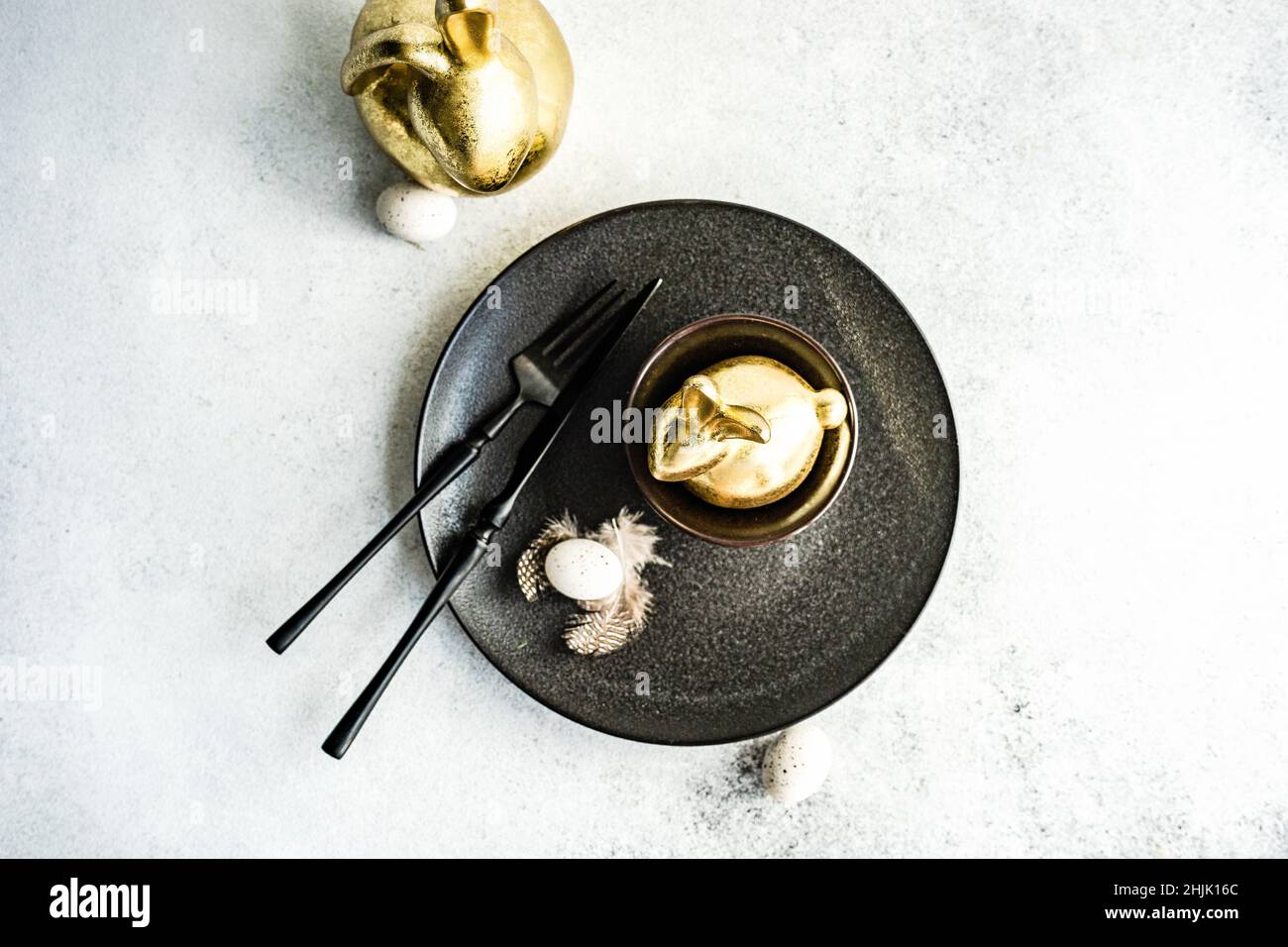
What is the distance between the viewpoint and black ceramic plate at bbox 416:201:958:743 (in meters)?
0.72

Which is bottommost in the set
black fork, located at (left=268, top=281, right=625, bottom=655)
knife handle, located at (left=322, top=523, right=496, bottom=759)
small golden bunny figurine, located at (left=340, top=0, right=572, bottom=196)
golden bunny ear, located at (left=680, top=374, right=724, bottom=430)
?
knife handle, located at (left=322, top=523, right=496, bottom=759)

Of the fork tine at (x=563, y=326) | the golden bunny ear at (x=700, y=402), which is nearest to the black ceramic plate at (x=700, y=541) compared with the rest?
the fork tine at (x=563, y=326)

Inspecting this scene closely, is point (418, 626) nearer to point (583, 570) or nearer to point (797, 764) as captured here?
point (583, 570)

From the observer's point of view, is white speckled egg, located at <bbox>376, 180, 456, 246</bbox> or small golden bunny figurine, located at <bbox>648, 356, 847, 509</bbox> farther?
white speckled egg, located at <bbox>376, 180, 456, 246</bbox>

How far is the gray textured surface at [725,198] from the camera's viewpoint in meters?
0.78

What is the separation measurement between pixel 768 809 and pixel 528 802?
207mm

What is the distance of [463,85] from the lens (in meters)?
0.56

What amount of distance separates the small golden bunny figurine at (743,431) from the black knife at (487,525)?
10 cm

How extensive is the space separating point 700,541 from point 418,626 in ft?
0.75

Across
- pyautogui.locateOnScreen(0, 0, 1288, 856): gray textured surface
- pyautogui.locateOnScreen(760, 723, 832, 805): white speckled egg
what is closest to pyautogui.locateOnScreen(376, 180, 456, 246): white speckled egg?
pyautogui.locateOnScreen(0, 0, 1288, 856): gray textured surface

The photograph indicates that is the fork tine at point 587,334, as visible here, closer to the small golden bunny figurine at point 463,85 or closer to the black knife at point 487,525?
the black knife at point 487,525

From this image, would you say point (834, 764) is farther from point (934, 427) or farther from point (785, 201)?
point (785, 201)

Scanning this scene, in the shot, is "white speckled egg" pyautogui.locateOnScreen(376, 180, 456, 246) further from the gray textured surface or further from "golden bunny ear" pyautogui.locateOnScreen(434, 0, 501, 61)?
"golden bunny ear" pyautogui.locateOnScreen(434, 0, 501, 61)

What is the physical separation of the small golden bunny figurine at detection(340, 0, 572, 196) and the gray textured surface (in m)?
0.12
